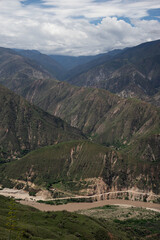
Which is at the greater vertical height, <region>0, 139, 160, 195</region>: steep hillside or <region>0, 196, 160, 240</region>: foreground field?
<region>0, 196, 160, 240</region>: foreground field

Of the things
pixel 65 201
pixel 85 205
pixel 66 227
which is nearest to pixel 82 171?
pixel 65 201

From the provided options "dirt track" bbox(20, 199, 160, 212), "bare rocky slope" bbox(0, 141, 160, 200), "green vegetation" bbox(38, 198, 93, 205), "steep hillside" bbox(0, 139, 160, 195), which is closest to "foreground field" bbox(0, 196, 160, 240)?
"dirt track" bbox(20, 199, 160, 212)

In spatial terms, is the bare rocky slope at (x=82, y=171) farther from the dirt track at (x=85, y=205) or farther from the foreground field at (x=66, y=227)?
the foreground field at (x=66, y=227)

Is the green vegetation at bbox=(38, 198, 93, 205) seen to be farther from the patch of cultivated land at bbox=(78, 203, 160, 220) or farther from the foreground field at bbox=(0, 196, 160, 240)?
the foreground field at bbox=(0, 196, 160, 240)

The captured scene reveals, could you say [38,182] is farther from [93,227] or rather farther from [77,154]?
[93,227]

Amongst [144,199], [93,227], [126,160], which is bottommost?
[144,199]

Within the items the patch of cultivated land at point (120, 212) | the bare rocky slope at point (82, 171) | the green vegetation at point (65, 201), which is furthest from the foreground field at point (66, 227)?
the bare rocky slope at point (82, 171)

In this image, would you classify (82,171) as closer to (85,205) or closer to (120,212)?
(85,205)

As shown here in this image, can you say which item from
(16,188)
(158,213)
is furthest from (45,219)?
(16,188)
